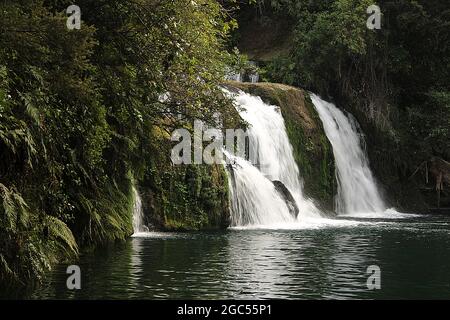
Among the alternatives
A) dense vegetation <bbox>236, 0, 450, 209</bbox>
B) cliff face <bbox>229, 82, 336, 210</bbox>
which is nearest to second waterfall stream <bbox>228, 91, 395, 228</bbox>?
cliff face <bbox>229, 82, 336, 210</bbox>

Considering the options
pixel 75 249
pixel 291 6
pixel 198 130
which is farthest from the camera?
pixel 291 6

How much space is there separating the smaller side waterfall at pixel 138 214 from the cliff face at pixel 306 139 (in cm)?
988

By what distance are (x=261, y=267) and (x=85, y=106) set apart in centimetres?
439

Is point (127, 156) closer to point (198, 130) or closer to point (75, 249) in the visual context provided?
point (75, 249)

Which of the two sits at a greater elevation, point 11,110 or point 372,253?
point 11,110

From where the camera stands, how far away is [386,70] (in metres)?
36.4

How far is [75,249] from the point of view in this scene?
12922 mm

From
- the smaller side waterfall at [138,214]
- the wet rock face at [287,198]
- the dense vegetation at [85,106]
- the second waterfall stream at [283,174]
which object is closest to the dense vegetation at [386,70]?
the second waterfall stream at [283,174]

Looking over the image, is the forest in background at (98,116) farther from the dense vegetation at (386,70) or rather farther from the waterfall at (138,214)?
the dense vegetation at (386,70)

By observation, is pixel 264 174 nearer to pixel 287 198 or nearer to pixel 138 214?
pixel 287 198

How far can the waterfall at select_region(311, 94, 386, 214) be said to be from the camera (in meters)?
31.7

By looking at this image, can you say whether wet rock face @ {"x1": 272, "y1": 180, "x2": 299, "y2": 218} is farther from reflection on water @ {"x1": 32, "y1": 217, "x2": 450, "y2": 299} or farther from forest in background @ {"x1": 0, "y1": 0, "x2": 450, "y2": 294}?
reflection on water @ {"x1": 32, "y1": 217, "x2": 450, "y2": 299}
